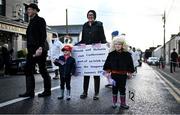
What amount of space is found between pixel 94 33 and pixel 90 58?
0.57 metres

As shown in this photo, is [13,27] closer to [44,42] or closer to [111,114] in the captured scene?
[44,42]

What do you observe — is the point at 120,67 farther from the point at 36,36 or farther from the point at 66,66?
the point at 36,36

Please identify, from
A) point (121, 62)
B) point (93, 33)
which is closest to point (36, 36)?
point (93, 33)

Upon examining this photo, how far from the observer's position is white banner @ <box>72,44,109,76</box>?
29.4 ft

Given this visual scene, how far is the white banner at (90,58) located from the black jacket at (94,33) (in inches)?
6.2

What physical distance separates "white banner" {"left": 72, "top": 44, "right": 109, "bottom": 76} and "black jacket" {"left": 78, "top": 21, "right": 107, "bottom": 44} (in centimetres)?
16

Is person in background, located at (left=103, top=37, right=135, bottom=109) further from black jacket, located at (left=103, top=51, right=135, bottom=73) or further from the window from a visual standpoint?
the window

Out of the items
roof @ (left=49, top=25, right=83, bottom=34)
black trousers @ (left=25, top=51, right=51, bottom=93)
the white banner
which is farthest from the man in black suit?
roof @ (left=49, top=25, right=83, bottom=34)

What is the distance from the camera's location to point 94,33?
8.98m

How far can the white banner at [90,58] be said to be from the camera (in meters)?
8.97

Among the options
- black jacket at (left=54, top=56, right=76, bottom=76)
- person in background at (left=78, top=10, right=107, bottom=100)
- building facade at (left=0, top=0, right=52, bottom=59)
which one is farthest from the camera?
building facade at (left=0, top=0, right=52, bottom=59)

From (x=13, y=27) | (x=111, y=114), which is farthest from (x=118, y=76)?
(x=13, y=27)

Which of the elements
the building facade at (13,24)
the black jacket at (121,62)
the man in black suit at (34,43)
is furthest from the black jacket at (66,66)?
the building facade at (13,24)

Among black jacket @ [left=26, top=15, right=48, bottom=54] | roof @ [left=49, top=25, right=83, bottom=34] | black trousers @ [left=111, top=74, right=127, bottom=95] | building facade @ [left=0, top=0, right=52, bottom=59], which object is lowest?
black trousers @ [left=111, top=74, right=127, bottom=95]
